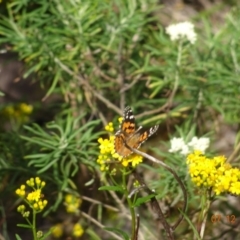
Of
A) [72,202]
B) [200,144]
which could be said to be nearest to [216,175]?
[200,144]

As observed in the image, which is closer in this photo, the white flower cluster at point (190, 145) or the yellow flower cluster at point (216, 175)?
the yellow flower cluster at point (216, 175)

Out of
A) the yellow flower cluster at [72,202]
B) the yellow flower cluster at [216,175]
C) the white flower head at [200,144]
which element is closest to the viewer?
the yellow flower cluster at [216,175]

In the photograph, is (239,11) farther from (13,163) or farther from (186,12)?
(13,163)

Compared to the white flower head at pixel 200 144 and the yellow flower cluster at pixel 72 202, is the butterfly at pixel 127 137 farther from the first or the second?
the yellow flower cluster at pixel 72 202

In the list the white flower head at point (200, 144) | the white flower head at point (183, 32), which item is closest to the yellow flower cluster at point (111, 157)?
the white flower head at point (200, 144)

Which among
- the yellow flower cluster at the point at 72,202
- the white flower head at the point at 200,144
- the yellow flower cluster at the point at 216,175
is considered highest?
the yellow flower cluster at the point at 216,175

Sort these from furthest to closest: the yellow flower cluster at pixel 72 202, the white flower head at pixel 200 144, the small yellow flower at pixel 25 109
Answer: the small yellow flower at pixel 25 109 → the yellow flower cluster at pixel 72 202 → the white flower head at pixel 200 144

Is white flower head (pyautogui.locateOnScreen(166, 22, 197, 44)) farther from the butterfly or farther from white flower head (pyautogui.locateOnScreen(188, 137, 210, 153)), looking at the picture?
the butterfly
